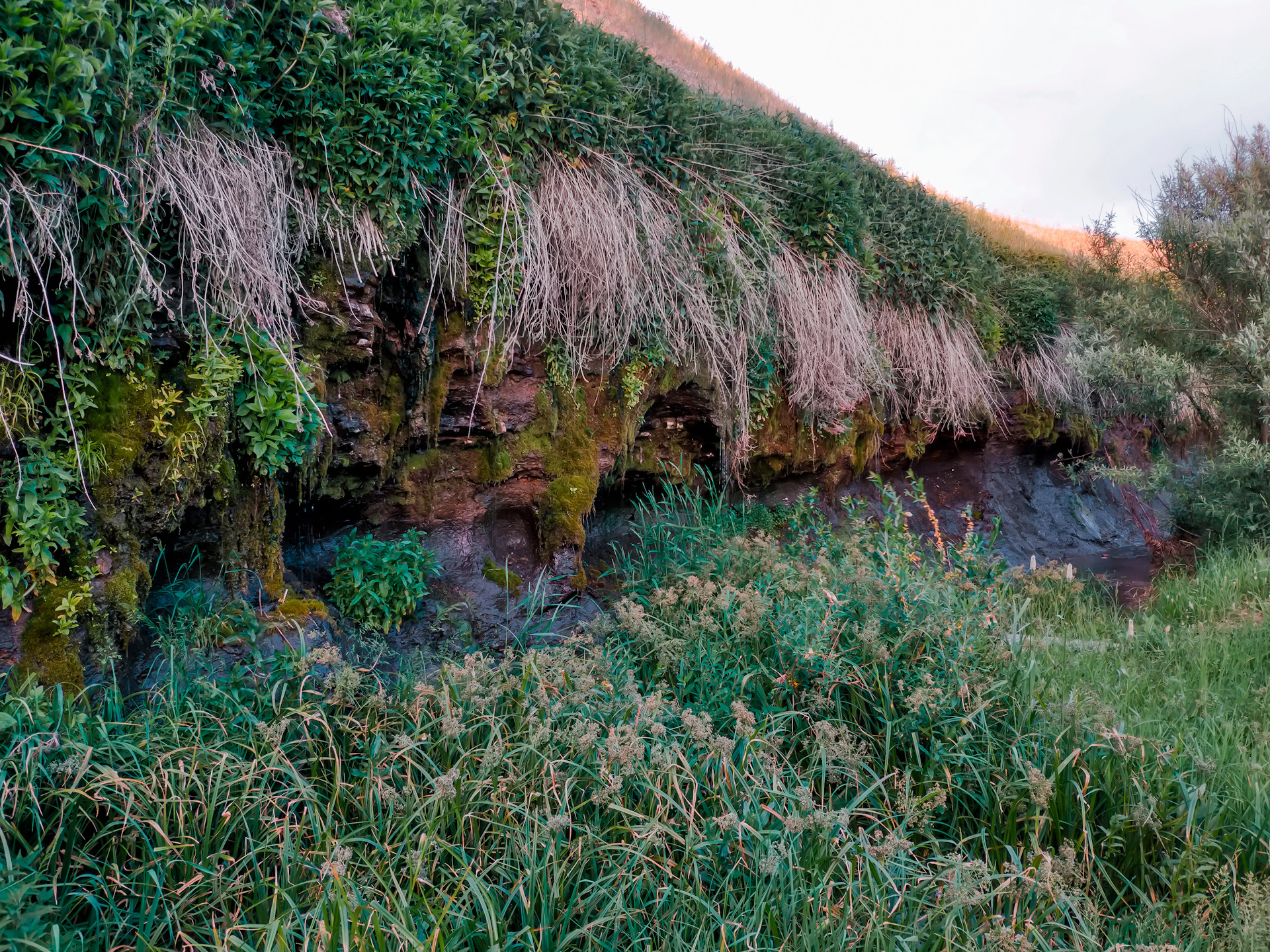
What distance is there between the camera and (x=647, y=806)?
7.30 feet

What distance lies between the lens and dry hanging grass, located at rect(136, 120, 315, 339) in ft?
9.26

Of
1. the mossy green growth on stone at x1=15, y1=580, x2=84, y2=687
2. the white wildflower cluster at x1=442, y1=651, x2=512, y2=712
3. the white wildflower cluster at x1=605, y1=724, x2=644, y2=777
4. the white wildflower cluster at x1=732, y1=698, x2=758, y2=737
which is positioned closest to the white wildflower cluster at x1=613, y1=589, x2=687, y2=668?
the white wildflower cluster at x1=442, y1=651, x2=512, y2=712

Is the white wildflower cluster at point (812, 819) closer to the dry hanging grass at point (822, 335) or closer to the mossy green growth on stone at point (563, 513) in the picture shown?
the mossy green growth on stone at point (563, 513)

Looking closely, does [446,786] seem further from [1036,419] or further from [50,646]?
[1036,419]

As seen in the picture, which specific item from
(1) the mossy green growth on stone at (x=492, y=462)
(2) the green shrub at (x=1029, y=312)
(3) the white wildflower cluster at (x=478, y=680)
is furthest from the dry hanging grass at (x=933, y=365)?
(3) the white wildflower cluster at (x=478, y=680)

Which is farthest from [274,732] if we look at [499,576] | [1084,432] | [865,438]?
[1084,432]

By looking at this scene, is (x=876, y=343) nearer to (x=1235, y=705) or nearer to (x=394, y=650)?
(x=1235, y=705)

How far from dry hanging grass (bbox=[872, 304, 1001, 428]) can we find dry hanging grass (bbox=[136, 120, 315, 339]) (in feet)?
16.8

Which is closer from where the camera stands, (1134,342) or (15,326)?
(15,326)

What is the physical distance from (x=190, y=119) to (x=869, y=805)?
378cm

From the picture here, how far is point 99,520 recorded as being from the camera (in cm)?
258

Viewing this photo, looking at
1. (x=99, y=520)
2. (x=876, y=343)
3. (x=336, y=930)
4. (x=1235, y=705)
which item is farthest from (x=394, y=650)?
(x=876, y=343)

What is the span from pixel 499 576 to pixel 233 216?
2.25m

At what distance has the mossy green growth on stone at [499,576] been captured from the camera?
4141mm
